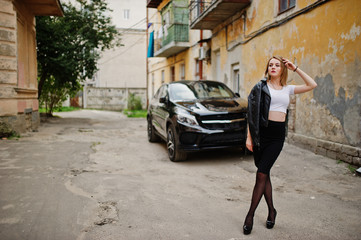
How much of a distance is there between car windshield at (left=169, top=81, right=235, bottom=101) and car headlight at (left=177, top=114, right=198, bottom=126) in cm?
92

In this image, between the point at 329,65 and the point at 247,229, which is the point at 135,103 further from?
the point at 247,229

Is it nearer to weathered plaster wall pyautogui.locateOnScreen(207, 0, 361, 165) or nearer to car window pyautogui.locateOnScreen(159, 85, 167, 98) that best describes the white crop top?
weathered plaster wall pyautogui.locateOnScreen(207, 0, 361, 165)

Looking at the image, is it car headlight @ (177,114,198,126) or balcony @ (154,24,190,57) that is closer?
car headlight @ (177,114,198,126)

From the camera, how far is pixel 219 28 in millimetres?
12938

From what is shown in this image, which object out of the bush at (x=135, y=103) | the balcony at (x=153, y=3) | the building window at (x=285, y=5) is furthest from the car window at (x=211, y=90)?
the bush at (x=135, y=103)

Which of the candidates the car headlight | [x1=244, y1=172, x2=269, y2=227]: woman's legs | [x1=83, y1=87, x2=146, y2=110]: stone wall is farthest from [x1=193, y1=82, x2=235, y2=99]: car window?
[x1=83, y1=87, x2=146, y2=110]: stone wall

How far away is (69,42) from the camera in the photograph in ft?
48.3

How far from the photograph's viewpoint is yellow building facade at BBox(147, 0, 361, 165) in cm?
586

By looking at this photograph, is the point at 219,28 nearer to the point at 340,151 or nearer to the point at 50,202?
the point at 340,151

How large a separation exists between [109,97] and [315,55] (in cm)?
2433

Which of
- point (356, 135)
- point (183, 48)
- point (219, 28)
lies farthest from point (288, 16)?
point (183, 48)

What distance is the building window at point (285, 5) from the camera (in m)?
8.08

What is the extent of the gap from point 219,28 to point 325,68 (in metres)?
7.07

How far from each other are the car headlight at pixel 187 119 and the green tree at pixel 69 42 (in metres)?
9.92
